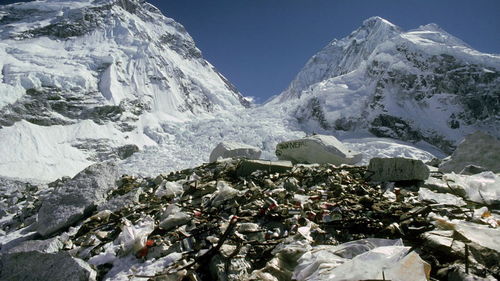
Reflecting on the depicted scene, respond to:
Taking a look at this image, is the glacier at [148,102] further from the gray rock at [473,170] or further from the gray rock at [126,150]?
the gray rock at [473,170]

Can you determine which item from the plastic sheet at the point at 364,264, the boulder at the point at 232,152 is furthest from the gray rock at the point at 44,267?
the boulder at the point at 232,152

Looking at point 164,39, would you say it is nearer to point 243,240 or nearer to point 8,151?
point 8,151

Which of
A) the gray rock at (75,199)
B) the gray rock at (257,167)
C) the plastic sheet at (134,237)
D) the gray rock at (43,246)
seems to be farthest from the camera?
the gray rock at (257,167)

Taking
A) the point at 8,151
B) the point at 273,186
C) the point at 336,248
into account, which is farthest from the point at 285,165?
the point at 8,151

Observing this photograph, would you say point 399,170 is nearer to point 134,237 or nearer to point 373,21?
point 134,237

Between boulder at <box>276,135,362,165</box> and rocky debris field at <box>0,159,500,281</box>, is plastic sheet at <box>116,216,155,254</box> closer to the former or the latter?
rocky debris field at <box>0,159,500,281</box>

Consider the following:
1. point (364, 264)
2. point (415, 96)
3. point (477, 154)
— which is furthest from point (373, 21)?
point (364, 264)

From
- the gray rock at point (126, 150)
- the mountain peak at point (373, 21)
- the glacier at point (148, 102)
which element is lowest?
the gray rock at point (126, 150)
